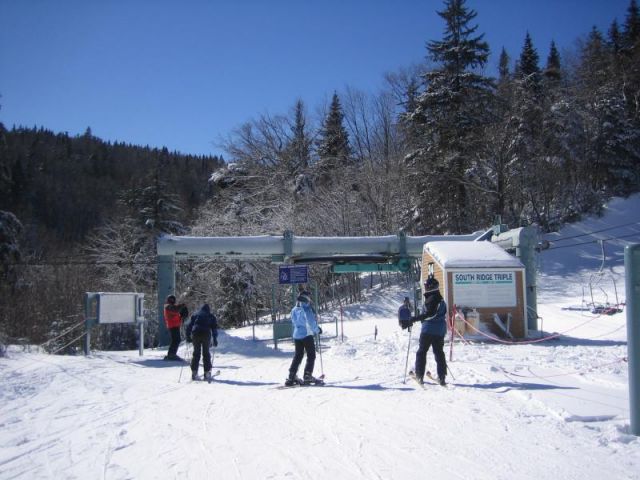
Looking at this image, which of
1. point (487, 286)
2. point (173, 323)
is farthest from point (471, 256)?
point (173, 323)

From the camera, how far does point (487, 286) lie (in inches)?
591

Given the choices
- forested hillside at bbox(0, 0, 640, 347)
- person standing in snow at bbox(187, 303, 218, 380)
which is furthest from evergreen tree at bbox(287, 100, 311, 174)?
person standing in snow at bbox(187, 303, 218, 380)

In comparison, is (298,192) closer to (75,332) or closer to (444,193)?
(444,193)

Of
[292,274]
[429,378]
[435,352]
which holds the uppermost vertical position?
[292,274]

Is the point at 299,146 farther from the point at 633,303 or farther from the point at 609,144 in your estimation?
the point at 633,303

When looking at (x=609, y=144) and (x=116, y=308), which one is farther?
(x=609, y=144)

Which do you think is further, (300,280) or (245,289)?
(245,289)

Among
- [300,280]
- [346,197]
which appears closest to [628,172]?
[346,197]

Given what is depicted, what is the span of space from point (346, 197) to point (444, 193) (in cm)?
661

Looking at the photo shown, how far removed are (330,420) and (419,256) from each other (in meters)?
→ 14.4

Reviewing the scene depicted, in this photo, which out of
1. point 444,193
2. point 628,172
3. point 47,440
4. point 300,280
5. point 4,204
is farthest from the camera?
point 628,172

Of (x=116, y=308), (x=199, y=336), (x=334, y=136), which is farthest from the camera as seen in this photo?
(x=334, y=136)

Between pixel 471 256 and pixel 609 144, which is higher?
pixel 609 144

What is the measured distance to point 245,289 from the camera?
109 feet
